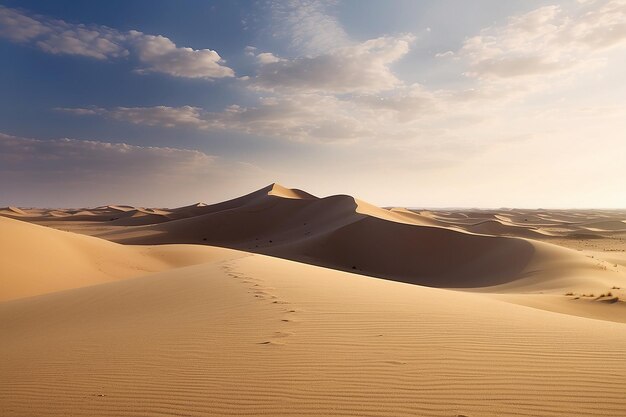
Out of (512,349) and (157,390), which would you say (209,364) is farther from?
(512,349)

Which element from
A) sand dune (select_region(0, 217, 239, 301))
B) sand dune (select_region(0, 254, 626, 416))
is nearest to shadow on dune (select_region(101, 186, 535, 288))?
sand dune (select_region(0, 217, 239, 301))

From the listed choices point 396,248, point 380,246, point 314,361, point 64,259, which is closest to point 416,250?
point 396,248

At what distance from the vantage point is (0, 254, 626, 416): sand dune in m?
3.18

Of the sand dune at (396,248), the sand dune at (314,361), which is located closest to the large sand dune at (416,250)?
the sand dune at (396,248)

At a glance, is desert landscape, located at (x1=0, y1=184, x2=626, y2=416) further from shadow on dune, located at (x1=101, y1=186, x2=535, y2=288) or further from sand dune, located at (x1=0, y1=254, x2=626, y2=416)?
shadow on dune, located at (x1=101, y1=186, x2=535, y2=288)

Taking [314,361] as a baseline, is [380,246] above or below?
below

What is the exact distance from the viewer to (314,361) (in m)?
4.10

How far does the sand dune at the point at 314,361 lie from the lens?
10.4ft

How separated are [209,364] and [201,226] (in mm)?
42523

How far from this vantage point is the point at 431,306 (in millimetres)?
7113

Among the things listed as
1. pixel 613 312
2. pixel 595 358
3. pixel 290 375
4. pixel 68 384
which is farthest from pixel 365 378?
pixel 613 312

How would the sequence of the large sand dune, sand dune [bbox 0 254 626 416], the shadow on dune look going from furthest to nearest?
the shadow on dune
the large sand dune
sand dune [bbox 0 254 626 416]

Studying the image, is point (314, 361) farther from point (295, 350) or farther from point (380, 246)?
point (380, 246)

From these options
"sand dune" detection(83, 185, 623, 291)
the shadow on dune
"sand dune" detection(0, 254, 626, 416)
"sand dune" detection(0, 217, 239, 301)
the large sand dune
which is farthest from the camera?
the shadow on dune
